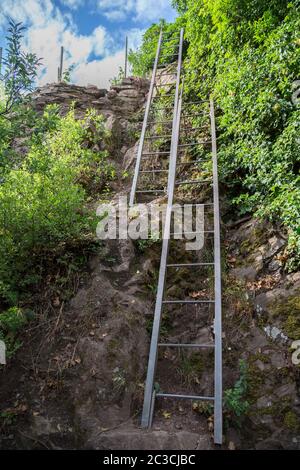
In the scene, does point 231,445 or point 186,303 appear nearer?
point 231,445

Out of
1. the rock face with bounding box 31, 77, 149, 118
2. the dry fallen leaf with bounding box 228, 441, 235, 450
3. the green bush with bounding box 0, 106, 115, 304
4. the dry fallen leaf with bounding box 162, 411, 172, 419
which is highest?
the rock face with bounding box 31, 77, 149, 118

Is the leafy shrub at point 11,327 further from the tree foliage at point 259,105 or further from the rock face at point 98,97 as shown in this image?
the rock face at point 98,97

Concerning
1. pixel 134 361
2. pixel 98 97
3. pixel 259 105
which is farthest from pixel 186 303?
pixel 98 97

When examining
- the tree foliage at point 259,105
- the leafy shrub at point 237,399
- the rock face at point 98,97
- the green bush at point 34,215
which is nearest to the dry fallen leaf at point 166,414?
the leafy shrub at point 237,399

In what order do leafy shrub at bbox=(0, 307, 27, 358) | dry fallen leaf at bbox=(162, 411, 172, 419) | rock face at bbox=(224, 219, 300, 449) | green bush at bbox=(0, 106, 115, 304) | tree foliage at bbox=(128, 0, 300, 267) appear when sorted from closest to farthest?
rock face at bbox=(224, 219, 300, 449), dry fallen leaf at bbox=(162, 411, 172, 419), leafy shrub at bbox=(0, 307, 27, 358), green bush at bbox=(0, 106, 115, 304), tree foliage at bbox=(128, 0, 300, 267)

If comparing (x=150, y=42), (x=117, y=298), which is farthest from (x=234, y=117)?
(x=150, y=42)

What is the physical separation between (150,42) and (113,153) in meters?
6.04

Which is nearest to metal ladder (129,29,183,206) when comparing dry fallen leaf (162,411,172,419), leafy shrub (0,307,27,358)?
leafy shrub (0,307,27,358)

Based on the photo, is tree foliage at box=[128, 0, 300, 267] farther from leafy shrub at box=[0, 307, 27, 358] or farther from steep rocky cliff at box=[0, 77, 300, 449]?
leafy shrub at box=[0, 307, 27, 358]

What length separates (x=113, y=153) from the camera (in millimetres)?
8125

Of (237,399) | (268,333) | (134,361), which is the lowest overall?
(237,399)

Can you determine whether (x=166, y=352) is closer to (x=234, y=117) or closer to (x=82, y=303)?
(x=82, y=303)

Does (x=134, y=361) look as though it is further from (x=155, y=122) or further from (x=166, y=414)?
(x=155, y=122)
